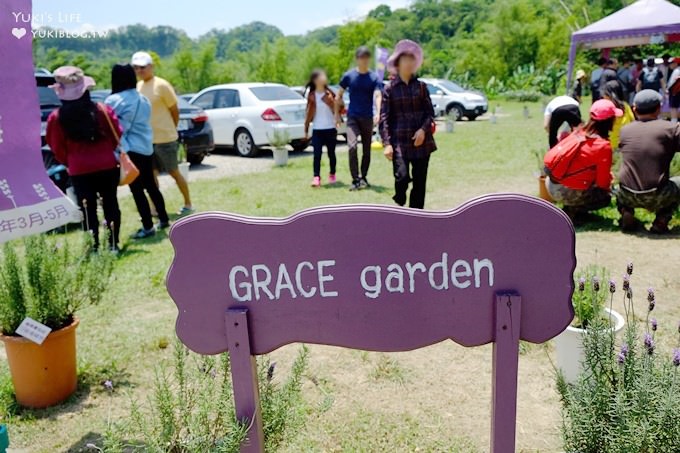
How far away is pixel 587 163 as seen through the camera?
16.7 ft

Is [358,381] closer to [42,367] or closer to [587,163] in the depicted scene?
[42,367]

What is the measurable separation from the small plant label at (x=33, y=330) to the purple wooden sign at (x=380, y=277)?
1.36m

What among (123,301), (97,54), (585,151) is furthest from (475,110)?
(97,54)

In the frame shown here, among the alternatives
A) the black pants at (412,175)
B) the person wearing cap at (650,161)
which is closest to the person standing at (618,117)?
the person wearing cap at (650,161)

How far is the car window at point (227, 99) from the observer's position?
11379mm

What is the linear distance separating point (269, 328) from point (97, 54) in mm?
118811

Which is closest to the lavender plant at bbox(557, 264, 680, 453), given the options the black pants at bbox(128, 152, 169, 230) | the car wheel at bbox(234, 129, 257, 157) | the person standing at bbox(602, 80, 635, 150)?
the black pants at bbox(128, 152, 169, 230)

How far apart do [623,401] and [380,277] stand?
93cm

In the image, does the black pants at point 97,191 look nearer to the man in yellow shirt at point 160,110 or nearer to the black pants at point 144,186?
the black pants at point 144,186

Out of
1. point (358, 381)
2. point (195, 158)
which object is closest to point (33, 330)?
point (358, 381)

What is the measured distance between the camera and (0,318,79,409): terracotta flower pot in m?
2.73

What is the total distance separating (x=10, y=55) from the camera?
6.91ft

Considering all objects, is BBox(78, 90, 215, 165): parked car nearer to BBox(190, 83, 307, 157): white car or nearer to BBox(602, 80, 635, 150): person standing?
BBox(190, 83, 307, 157): white car

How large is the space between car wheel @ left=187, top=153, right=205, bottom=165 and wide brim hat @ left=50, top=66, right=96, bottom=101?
611 centimetres
